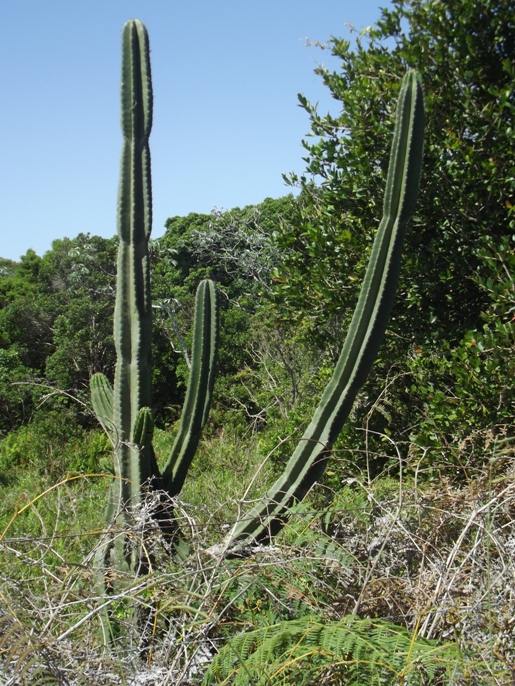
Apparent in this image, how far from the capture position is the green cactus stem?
2.90 m

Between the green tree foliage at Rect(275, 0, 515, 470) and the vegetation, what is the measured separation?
0.05 ft

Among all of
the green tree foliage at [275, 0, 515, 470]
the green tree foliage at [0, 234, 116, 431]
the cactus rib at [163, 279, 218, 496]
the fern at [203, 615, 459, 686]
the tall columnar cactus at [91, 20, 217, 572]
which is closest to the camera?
the fern at [203, 615, 459, 686]

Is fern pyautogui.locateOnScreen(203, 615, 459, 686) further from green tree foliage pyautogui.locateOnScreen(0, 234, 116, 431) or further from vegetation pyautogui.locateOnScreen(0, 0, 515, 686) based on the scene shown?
green tree foliage pyautogui.locateOnScreen(0, 234, 116, 431)

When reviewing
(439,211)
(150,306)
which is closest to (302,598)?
(150,306)

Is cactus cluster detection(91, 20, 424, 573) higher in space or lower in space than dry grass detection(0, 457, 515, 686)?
higher

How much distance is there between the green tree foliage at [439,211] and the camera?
379 cm

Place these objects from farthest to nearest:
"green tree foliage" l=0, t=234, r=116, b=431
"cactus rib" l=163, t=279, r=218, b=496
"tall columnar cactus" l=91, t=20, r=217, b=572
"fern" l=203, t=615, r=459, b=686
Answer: "green tree foliage" l=0, t=234, r=116, b=431 → "cactus rib" l=163, t=279, r=218, b=496 → "tall columnar cactus" l=91, t=20, r=217, b=572 → "fern" l=203, t=615, r=459, b=686

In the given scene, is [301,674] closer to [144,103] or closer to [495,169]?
[144,103]

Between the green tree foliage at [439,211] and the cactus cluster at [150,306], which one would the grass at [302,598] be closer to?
the cactus cluster at [150,306]

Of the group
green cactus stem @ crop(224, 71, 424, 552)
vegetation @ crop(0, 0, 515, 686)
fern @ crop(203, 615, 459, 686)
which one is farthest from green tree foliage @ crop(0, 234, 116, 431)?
fern @ crop(203, 615, 459, 686)

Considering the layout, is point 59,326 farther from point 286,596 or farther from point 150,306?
point 286,596

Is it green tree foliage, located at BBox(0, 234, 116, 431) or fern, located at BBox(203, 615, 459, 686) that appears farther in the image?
green tree foliage, located at BBox(0, 234, 116, 431)

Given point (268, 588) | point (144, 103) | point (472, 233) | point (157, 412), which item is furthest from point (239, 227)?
point (268, 588)

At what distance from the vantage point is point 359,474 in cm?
454
